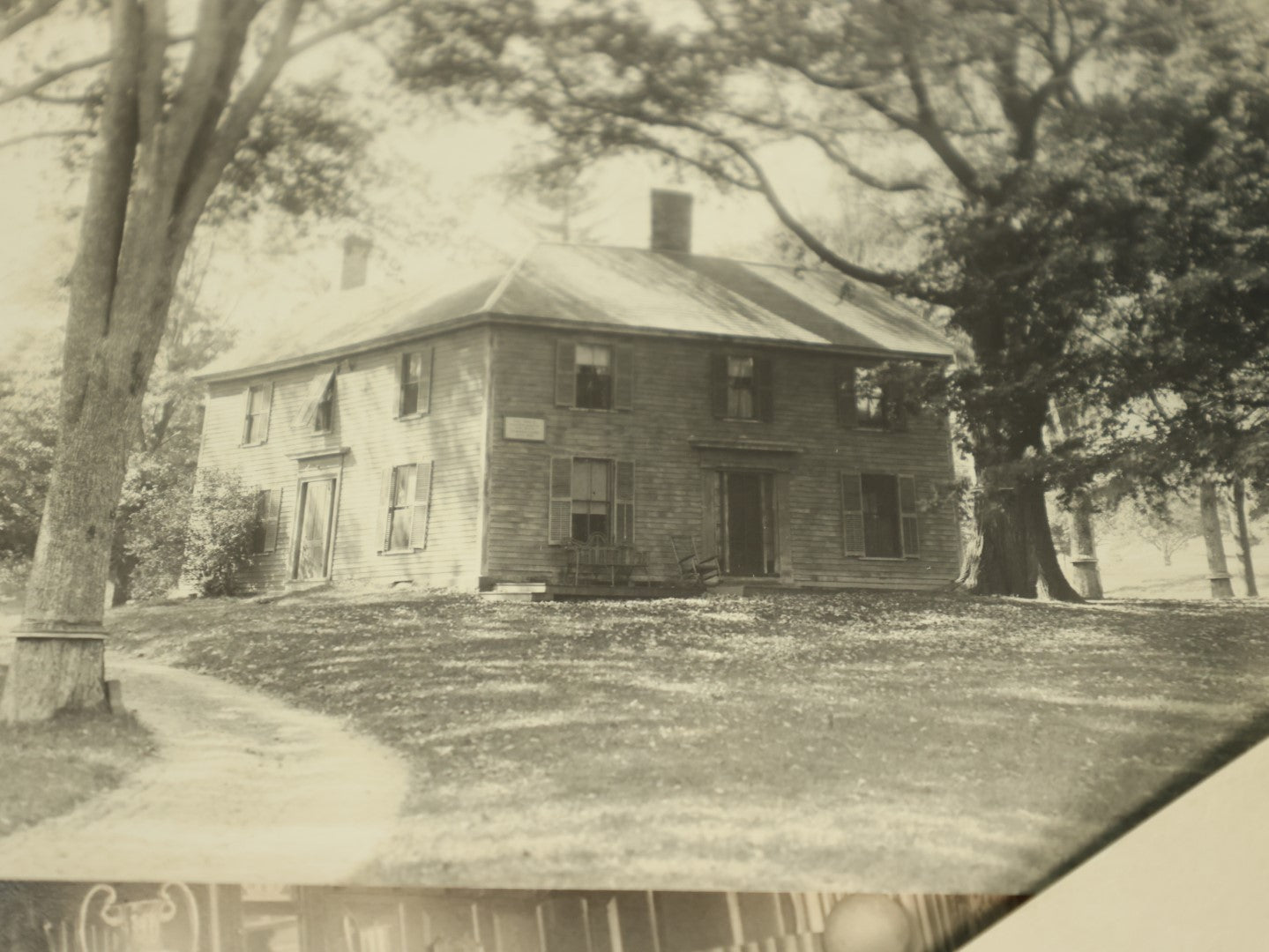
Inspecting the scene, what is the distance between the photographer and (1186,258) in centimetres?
197

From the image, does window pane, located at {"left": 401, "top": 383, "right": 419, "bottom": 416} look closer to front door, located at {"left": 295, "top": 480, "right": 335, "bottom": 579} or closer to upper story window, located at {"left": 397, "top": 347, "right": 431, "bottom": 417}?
upper story window, located at {"left": 397, "top": 347, "right": 431, "bottom": 417}

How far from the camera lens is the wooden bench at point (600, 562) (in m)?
2.00

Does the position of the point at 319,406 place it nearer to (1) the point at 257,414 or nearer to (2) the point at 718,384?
(1) the point at 257,414

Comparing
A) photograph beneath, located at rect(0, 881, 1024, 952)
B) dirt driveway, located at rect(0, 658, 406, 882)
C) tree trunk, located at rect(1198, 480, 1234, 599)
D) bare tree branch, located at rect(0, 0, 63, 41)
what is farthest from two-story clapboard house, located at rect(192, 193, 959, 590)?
bare tree branch, located at rect(0, 0, 63, 41)

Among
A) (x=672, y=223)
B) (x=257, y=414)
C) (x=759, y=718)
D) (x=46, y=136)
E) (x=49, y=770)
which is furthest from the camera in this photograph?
(x=672, y=223)

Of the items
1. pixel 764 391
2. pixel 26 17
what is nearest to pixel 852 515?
pixel 764 391

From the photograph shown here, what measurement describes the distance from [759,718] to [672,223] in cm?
112

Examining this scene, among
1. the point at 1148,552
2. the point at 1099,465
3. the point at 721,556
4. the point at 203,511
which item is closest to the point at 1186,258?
the point at 1099,465

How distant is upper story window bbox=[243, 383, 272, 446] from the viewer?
6.60 feet

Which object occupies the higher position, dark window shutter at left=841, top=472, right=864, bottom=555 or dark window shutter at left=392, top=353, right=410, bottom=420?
dark window shutter at left=392, top=353, right=410, bottom=420

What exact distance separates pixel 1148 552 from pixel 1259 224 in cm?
73

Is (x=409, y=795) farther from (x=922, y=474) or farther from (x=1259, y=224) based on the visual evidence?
(x=1259, y=224)

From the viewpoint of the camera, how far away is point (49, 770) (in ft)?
5.62

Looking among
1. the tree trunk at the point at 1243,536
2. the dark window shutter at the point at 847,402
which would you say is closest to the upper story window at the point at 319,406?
the dark window shutter at the point at 847,402
